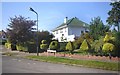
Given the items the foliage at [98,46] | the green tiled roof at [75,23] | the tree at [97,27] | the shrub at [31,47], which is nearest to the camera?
the foliage at [98,46]

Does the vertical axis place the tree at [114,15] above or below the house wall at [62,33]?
above

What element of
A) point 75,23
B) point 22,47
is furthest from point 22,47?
point 75,23

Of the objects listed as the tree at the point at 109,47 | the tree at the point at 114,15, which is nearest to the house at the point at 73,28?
the tree at the point at 114,15

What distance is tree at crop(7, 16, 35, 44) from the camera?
35.3 meters

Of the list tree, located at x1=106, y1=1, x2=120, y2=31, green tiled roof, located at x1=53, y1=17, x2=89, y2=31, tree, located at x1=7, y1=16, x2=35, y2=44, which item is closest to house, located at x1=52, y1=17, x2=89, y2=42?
green tiled roof, located at x1=53, y1=17, x2=89, y2=31

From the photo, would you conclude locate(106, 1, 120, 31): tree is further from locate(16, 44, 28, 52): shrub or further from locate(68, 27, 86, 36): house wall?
locate(16, 44, 28, 52): shrub

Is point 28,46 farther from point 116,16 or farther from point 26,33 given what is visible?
point 116,16

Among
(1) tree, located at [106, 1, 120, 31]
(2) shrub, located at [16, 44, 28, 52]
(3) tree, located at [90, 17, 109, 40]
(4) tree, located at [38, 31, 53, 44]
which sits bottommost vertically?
(2) shrub, located at [16, 44, 28, 52]

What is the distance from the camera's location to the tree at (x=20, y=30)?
116 ft

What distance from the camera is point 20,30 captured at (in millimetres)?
35094

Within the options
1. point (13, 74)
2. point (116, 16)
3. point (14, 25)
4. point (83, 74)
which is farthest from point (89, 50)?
point (116, 16)

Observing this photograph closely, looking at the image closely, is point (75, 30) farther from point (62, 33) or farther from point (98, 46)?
point (98, 46)

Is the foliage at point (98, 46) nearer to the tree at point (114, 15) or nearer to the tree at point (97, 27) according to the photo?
the tree at point (97, 27)

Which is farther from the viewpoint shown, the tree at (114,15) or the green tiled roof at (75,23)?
the green tiled roof at (75,23)
